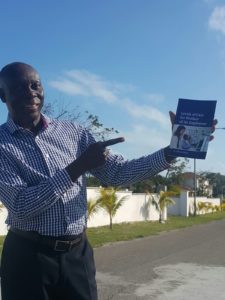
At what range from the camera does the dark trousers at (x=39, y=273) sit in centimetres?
242

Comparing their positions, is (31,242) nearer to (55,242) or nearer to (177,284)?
(55,242)

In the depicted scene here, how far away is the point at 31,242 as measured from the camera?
2.44 metres

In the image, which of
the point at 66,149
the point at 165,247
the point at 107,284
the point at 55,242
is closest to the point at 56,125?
the point at 66,149

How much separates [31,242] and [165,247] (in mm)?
12046

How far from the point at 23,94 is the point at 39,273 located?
871 mm

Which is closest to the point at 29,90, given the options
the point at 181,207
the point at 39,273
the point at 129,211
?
the point at 39,273

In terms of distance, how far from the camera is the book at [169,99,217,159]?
2818 mm

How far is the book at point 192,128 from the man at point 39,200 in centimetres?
50

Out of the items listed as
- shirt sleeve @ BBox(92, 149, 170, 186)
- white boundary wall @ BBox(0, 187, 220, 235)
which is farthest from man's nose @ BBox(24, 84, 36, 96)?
white boundary wall @ BBox(0, 187, 220, 235)

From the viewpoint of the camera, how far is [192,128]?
112 inches

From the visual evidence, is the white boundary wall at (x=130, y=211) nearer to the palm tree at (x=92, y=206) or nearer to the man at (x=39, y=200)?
the palm tree at (x=92, y=206)

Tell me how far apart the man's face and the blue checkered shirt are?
64mm

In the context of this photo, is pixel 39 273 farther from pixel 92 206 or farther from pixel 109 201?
pixel 109 201

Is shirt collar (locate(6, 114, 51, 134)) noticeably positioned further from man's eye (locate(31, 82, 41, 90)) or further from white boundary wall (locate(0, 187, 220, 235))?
white boundary wall (locate(0, 187, 220, 235))
